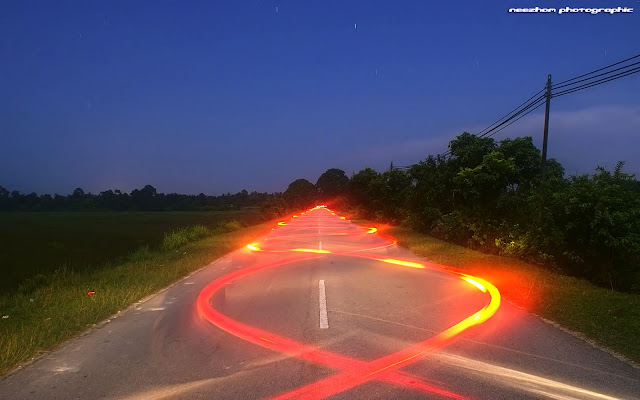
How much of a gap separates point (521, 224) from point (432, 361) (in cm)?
1343

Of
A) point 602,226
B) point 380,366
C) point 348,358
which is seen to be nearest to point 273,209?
point 602,226

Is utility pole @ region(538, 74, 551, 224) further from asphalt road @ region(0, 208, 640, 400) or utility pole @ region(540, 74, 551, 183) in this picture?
asphalt road @ region(0, 208, 640, 400)

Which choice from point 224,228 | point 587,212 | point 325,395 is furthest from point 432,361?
point 224,228

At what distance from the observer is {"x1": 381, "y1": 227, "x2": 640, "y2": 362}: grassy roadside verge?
6.21 meters

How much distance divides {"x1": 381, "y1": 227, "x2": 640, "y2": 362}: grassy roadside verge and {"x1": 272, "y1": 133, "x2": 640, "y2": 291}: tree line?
190cm

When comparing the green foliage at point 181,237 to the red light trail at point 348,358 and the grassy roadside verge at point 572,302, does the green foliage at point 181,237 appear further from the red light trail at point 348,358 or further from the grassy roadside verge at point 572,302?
the grassy roadside verge at point 572,302

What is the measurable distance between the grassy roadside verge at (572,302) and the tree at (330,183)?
133794 mm

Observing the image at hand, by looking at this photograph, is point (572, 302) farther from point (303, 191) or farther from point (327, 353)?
point (303, 191)

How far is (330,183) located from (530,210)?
5514 inches

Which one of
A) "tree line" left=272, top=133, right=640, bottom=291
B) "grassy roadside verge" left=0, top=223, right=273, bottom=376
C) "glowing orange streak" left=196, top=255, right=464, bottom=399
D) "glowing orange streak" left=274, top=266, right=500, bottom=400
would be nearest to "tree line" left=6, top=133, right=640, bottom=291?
"tree line" left=272, top=133, right=640, bottom=291

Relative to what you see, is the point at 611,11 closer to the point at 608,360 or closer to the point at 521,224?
the point at 521,224

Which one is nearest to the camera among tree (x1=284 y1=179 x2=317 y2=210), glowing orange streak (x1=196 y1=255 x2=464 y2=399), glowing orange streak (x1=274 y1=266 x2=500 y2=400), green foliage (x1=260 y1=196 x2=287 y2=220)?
glowing orange streak (x1=274 y1=266 x2=500 y2=400)

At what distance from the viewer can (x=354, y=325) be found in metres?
6.79

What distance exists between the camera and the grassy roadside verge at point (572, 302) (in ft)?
20.4
